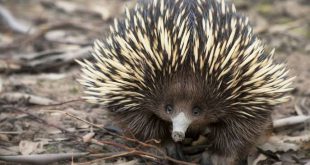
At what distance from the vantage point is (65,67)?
6477 millimetres

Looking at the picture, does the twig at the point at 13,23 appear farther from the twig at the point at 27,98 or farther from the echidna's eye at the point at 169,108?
the echidna's eye at the point at 169,108

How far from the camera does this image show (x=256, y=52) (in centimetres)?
406

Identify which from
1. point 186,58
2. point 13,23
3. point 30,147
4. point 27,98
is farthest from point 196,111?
point 13,23

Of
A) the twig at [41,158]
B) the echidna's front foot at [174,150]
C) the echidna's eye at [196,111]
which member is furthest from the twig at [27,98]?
the echidna's eye at [196,111]

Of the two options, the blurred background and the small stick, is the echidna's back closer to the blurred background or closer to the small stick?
the blurred background

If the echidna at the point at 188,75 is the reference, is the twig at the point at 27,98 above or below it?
above

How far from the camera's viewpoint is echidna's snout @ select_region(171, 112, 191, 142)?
371 centimetres

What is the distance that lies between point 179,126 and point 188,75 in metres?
0.33

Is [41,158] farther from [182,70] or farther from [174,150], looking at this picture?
[182,70]

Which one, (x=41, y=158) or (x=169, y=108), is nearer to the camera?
(x=169, y=108)

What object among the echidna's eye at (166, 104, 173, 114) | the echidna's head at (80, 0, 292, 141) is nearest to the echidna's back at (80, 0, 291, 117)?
the echidna's head at (80, 0, 292, 141)

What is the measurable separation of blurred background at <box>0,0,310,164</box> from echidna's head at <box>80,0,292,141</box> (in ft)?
1.50

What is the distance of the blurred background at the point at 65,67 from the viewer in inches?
181

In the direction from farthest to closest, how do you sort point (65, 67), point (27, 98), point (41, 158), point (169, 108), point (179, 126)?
point (65, 67), point (27, 98), point (41, 158), point (169, 108), point (179, 126)
